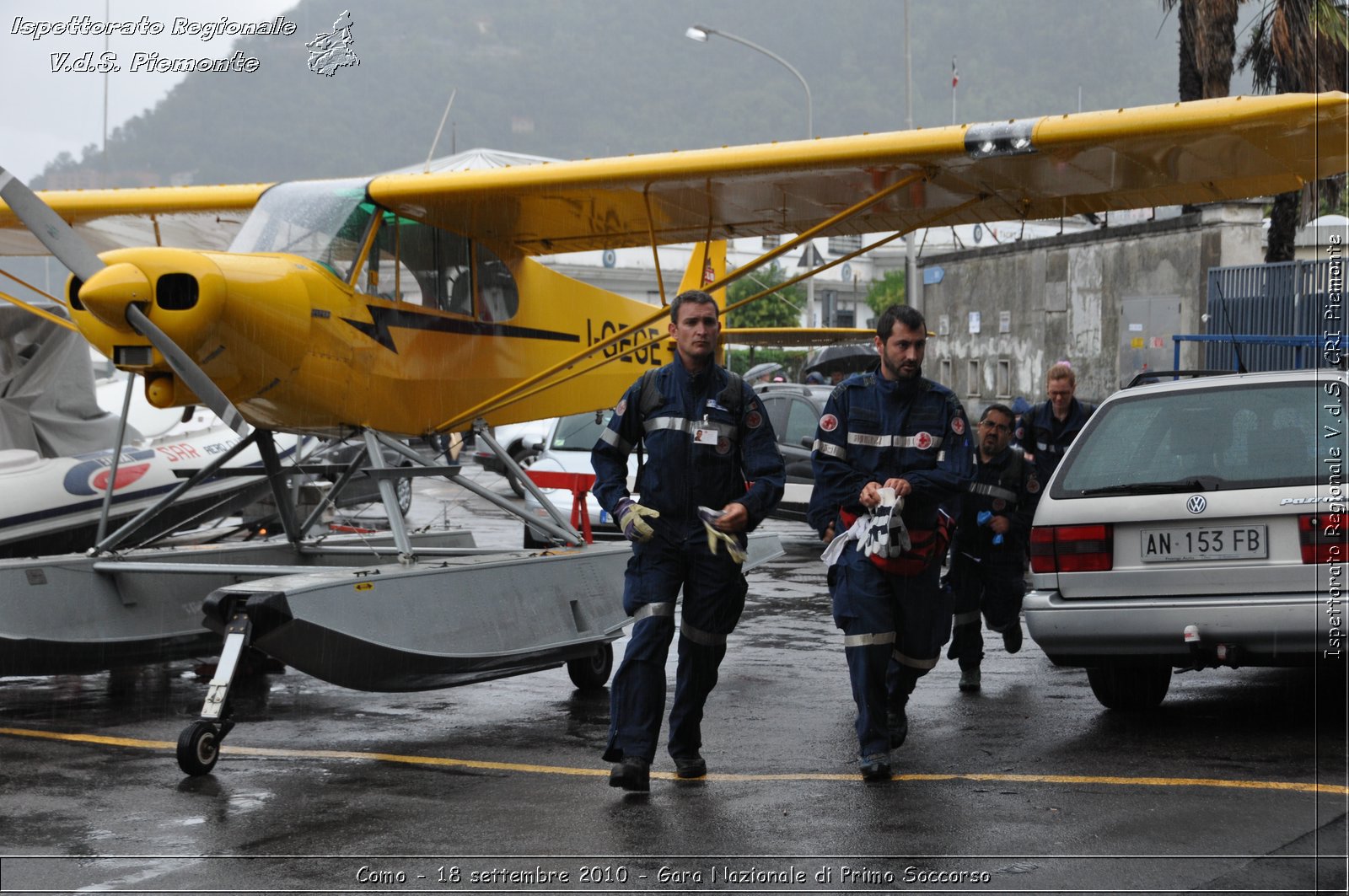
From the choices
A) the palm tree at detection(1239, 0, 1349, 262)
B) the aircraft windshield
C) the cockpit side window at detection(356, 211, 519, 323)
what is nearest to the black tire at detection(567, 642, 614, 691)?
the cockpit side window at detection(356, 211, 519, 323)

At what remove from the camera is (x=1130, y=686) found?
23.6 feet

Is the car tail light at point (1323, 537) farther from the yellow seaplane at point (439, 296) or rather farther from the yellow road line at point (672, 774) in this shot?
the yellow seaplane at point (439, 296)

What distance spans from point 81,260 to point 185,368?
813 millimetres

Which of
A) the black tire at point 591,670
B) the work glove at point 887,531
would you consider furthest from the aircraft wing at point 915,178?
the work glove at point 887,531

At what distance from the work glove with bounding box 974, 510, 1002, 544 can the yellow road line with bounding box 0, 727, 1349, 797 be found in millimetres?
2747

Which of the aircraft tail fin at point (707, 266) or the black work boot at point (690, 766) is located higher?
the aircraft tail fin at point (707, 266)

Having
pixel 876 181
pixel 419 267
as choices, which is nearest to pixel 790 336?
pixel 876 181

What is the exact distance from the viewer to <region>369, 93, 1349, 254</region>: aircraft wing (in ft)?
27.7

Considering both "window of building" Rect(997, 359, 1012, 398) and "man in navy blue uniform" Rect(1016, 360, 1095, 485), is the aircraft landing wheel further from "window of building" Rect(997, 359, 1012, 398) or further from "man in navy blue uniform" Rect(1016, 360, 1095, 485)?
"window of building" Rect(997, 359, 1012, 398)

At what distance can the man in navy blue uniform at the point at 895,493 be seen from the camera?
6.28m

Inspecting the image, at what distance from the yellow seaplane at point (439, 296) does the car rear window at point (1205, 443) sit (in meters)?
2.13

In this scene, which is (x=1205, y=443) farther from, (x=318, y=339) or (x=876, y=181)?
(x=318, y=339)

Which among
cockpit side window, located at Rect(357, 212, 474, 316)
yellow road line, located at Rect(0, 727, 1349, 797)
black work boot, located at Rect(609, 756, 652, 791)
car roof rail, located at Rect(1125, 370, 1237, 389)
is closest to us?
yellow road line, located at Rect(0, 727, 1349, 797)

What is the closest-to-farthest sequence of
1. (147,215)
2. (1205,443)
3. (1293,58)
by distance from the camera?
(1205,443)
(147,215)
(1293,58)
